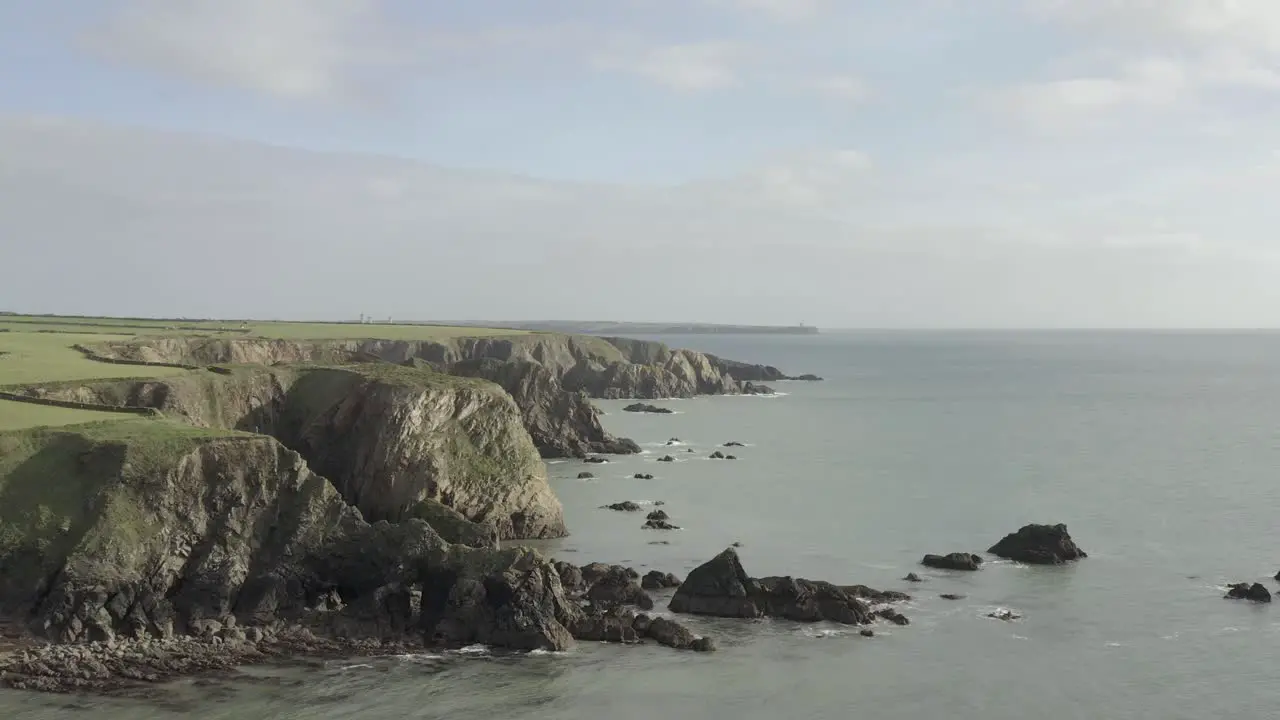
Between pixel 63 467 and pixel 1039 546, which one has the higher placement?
pixel 63 467

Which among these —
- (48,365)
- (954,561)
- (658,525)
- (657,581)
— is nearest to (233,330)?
(48,365)

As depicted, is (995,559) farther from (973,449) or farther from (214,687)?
(973,449)

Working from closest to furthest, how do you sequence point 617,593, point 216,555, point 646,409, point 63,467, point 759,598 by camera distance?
point 216,555 → point 63,467 → point 759,598 → point 617,593 → point 646,409

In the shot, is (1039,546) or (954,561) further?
(1039,546)

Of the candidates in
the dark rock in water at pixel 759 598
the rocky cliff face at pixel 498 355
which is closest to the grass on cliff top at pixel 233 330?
the rocky cliff face at pixel 498 355

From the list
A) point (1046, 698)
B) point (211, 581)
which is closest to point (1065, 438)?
point (1046, 698)

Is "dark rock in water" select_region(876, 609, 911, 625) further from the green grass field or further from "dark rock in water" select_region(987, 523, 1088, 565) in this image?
the green grass field

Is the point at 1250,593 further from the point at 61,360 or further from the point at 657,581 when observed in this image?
the point at 61,360

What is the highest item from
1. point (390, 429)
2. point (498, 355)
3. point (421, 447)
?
point (498, 355)
